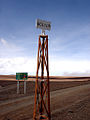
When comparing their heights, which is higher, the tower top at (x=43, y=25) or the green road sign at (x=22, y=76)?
the tower top at (x=43, y=25)

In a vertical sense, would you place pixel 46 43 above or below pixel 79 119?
above

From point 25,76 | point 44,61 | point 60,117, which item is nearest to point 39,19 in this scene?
point 44,61

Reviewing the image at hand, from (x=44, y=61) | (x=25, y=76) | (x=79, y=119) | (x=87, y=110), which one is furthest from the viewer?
(x=25, y=76)

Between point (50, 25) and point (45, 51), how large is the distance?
3.10 metres

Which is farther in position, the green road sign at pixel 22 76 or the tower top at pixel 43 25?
the green road sign at pixel 22 76

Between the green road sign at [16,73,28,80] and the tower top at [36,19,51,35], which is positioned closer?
the tower top at [36,19,51,35]

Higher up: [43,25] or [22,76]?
[43,25]

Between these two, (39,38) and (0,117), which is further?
(0,117)

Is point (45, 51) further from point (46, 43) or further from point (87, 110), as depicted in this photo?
point (87, 110)

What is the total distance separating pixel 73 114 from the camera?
54.5 ft

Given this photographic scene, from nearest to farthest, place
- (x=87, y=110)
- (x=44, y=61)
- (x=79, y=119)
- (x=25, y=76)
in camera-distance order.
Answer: (x=44, y=61)
(x=79, y=119)
(x=87, y=110)
(x=25, y=76)

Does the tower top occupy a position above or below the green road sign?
above

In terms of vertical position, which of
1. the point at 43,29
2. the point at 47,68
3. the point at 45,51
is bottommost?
the point at 47,68

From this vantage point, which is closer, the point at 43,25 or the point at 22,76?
the point at 43,25
